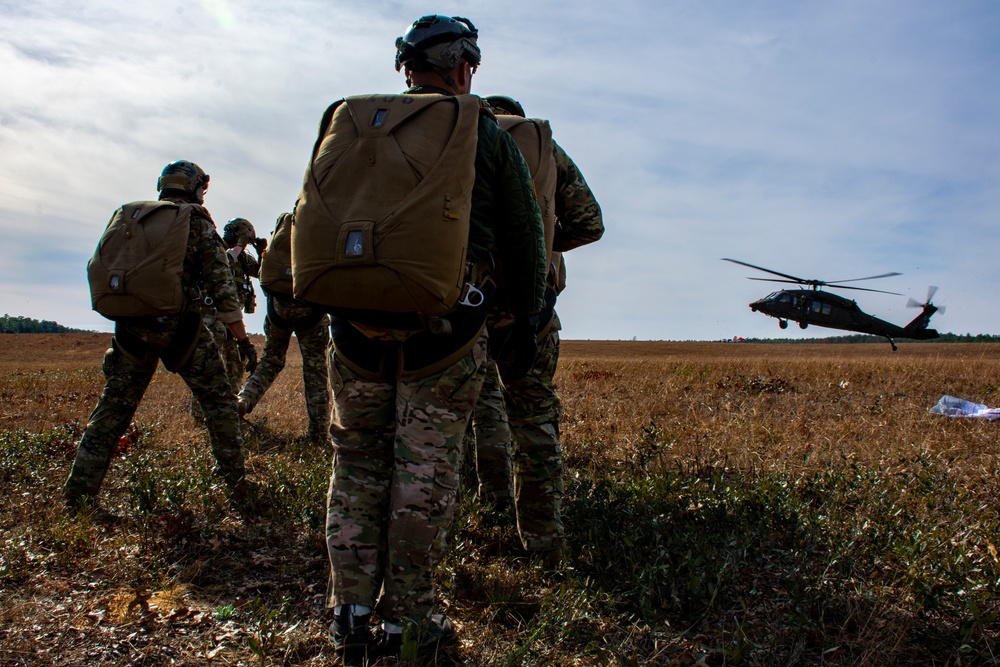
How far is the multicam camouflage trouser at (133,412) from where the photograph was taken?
458cm

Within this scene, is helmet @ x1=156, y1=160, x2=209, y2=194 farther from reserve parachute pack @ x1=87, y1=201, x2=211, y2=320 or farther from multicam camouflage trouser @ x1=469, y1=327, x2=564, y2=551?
multicam camouflage trouser @ x1=469, y1=327, x2=564, y2=551

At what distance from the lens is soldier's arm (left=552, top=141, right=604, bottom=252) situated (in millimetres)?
3783

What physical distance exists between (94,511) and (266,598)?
1.87m

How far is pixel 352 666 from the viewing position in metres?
2.59

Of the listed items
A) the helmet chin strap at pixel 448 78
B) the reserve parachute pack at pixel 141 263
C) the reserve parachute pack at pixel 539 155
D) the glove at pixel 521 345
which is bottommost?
the glove at pixel 521 345

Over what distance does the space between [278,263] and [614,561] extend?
12.8ft

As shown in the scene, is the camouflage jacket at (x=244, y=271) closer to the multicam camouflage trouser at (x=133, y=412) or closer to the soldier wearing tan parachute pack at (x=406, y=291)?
the multicam camouflage trouser at (x=133, y=412)

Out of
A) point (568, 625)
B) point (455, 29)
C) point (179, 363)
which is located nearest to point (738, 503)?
point (568, 625)

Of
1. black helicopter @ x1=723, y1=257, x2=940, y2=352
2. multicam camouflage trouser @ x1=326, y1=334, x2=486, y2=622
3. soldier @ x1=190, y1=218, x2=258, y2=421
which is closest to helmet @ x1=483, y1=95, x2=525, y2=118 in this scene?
multicam camouflage trouser @ x1=326, y1=334, x2=486, y2=622

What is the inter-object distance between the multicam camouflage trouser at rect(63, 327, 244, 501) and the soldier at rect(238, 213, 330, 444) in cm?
160

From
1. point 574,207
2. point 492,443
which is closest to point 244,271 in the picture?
point 492,443

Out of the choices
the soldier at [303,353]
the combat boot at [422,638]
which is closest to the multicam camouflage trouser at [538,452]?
the combat boot at [422,638]

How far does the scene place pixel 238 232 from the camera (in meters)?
8.89

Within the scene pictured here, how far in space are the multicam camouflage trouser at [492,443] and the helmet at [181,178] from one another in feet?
8.34
